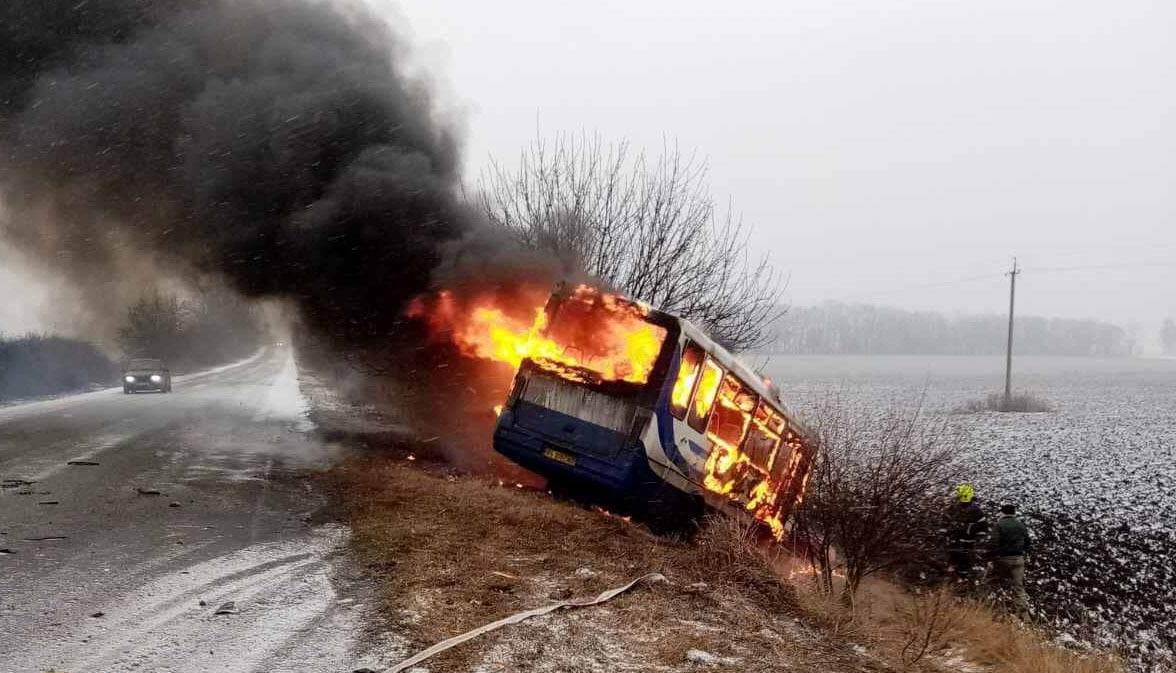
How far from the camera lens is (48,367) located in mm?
28406

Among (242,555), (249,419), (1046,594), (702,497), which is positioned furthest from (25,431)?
(1046,594)

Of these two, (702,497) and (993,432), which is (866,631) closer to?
(702,497)

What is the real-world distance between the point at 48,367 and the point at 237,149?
18748 millimetres

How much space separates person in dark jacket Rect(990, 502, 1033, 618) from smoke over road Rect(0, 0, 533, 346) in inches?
411

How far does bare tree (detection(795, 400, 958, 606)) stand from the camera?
852 cm

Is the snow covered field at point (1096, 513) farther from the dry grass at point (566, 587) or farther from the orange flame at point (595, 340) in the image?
the dry grass at point (566, 587)

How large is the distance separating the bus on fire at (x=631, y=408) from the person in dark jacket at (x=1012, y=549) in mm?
3202

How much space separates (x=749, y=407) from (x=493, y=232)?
6672 millimetres

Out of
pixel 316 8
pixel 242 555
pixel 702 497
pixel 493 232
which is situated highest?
pixel 316 8

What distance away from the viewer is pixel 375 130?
648 inches

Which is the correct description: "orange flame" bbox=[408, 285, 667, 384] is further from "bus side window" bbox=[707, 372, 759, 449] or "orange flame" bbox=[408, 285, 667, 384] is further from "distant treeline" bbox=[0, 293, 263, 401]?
"distant treeline" bbox=[0, 293, 263, 401]

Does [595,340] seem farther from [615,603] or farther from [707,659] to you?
[707,659]

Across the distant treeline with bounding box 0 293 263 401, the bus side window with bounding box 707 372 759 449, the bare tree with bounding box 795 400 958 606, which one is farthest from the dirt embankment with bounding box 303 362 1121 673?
the distant treeline with bounding box 0 293 263 401

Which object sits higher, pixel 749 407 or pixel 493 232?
pixel 493 232
